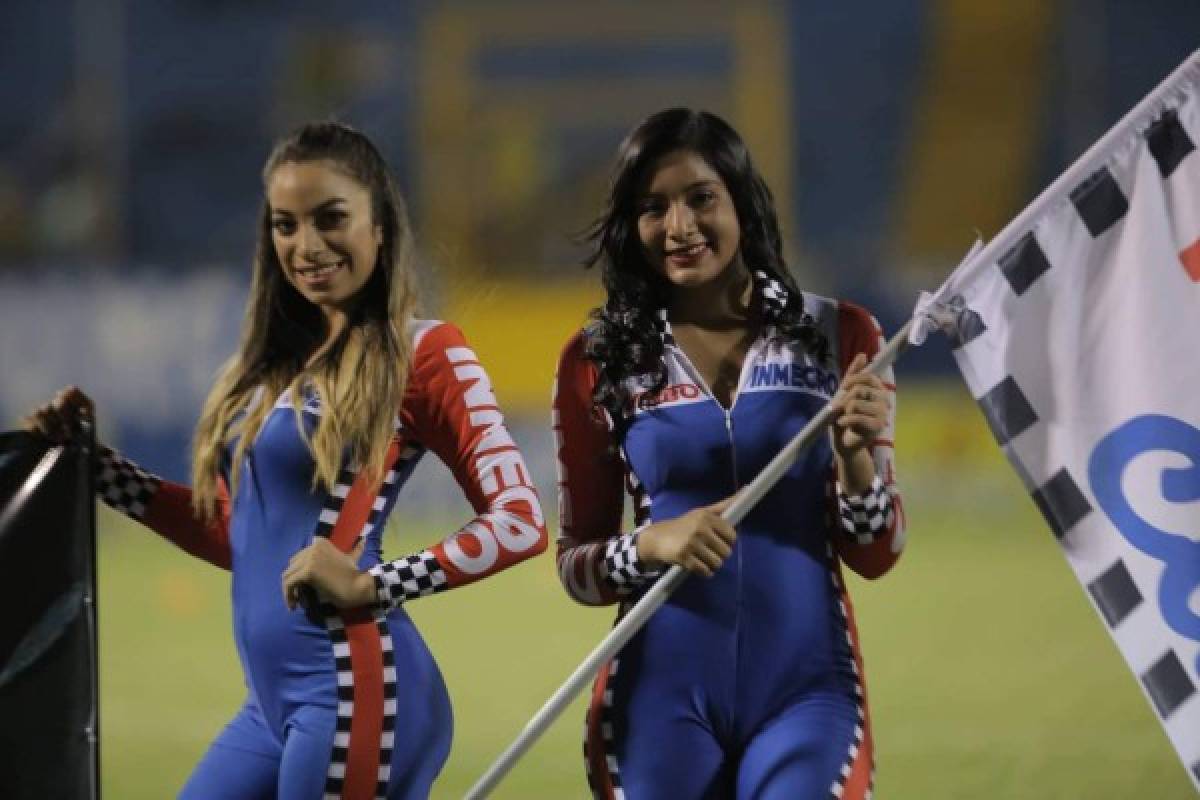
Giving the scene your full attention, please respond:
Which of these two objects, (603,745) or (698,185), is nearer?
(603,745)

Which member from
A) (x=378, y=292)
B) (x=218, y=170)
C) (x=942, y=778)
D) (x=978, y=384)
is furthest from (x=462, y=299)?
(x=218, y=170)

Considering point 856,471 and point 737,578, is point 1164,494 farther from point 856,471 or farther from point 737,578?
point 737,578

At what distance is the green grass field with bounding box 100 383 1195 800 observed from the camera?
6637 millimetres

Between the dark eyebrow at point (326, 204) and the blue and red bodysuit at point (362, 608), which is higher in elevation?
the dark eyebrow at point (326, 204)

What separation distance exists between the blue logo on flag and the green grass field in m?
2.98

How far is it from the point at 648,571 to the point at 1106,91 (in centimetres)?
1704

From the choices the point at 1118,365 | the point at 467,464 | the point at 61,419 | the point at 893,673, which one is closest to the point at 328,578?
the point at 467,464

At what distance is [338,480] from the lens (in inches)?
135

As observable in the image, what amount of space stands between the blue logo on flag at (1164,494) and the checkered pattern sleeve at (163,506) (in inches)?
59.9

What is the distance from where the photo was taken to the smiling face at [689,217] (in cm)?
350

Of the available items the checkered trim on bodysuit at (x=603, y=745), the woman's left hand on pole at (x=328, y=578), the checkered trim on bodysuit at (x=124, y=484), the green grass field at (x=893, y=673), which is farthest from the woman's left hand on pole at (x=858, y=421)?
the green grass field at (x=893, y=673)

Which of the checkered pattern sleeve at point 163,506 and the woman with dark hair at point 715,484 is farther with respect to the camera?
the checkered pattern sleeve at point 163,506

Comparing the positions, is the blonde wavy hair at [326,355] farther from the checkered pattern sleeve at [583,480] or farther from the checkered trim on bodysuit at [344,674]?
the checkered pattern sleeve at [583,480]

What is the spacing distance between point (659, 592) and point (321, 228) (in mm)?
832
